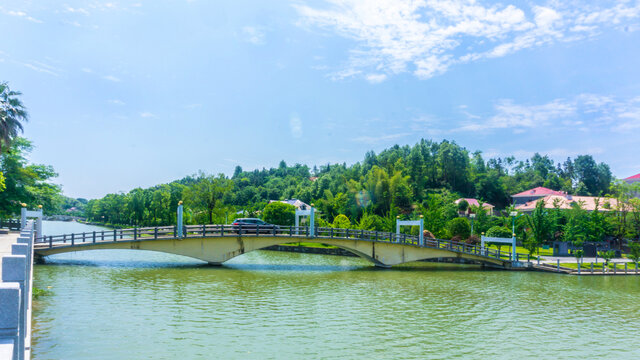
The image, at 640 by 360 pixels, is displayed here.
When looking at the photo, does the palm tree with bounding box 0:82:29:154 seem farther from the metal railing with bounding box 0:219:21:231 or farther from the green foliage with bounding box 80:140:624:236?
the green foliage with bounding box 80:140:624:236

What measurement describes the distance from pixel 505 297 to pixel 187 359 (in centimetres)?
1809

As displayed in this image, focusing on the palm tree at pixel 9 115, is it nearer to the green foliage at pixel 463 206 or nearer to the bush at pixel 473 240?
the bush at pixel 473 240

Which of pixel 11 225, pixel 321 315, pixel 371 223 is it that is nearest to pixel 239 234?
pixel 321 315

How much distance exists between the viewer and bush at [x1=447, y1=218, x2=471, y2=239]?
45156mm

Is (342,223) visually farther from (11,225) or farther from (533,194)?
(533,194)

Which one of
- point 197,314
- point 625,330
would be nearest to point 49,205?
point 197,314

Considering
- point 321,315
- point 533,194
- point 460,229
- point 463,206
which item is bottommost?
point 321,315

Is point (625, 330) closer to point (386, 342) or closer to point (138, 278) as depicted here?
point (386, 342)

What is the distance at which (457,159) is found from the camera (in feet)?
311

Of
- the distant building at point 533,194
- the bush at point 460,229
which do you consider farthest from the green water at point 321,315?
the distant building at point 533,194

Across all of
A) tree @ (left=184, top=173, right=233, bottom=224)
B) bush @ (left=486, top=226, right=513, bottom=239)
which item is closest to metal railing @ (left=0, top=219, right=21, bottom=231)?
tree @ (left=184, top=173, right=233, bottom=224)

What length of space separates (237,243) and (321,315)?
50.3 feet

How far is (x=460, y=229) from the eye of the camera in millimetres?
45219

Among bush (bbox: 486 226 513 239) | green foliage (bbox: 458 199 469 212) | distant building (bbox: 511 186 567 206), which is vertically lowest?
bush (bbox: 486 226 513 239)
